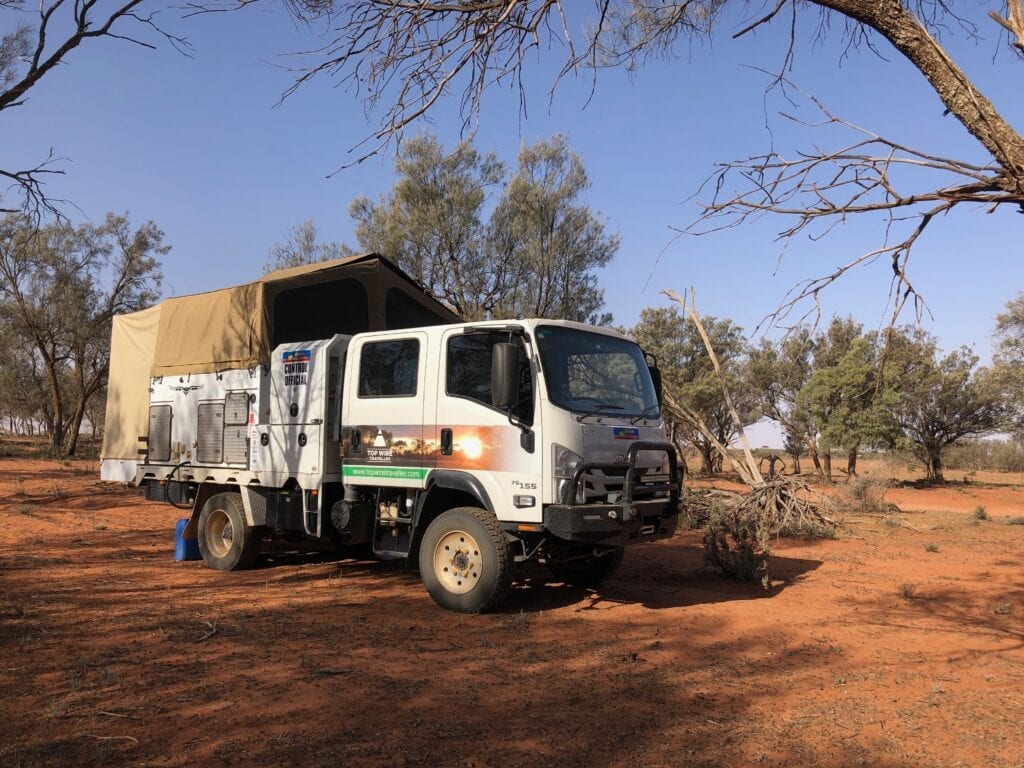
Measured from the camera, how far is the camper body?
6574 millimetres

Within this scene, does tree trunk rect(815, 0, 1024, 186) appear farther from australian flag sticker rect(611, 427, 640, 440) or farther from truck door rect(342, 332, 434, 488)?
truck door rect(342, 332, 434, 488)

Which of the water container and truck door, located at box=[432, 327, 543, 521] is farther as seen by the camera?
the water container

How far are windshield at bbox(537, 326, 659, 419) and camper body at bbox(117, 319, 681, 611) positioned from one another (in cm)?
2

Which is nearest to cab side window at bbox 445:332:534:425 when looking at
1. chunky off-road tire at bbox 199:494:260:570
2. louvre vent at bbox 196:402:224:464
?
louvre vent at bbox 196:402:224:464

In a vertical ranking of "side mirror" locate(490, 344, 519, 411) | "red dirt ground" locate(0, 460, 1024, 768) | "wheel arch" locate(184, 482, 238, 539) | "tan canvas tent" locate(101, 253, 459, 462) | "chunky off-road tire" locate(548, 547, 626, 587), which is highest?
"tan canvas tent" locate(101, 253, 459, 462)

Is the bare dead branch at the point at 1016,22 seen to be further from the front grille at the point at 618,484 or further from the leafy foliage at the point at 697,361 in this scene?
the leafy foliage at the point at 697,361

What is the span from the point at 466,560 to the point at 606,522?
1.44 meters

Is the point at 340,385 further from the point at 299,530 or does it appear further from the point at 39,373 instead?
the point at 39,373

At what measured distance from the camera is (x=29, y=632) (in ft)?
19.5

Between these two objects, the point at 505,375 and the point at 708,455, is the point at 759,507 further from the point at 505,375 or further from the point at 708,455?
the point at 708,455

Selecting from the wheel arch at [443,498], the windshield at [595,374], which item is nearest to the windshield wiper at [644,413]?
the windshield at [595,374]

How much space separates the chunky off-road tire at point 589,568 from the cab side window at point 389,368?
2726 mm

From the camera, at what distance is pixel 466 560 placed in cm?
699


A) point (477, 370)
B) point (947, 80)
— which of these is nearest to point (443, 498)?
point (477, 370)
